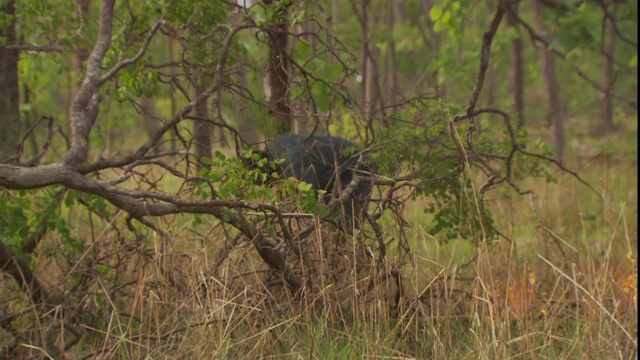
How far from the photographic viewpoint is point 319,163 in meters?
4.68

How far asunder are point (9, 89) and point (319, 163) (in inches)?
101

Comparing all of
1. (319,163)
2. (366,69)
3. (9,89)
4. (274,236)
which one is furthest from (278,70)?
(366,69)

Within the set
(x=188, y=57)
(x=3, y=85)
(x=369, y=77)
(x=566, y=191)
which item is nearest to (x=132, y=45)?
(x=188, y=57)

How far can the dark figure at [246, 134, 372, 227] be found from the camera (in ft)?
14.3

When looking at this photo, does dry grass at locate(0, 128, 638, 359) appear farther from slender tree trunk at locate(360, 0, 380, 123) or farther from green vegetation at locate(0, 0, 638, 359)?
slender tree trunk at locate(360, 0, 380, 123)

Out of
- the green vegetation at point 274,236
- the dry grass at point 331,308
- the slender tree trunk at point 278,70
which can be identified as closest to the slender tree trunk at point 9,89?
the green vegetation at point 274,236

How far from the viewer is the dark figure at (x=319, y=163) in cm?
436

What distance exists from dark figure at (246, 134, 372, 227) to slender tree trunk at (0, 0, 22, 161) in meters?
2.00

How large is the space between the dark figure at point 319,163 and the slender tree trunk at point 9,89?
2.00 metres

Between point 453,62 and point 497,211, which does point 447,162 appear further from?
point 453,62

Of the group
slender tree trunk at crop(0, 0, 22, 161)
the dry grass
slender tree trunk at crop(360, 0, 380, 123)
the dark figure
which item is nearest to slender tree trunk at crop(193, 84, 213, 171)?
the dark figure

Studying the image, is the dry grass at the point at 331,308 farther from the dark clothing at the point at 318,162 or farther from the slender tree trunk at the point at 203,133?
the slender tree trunk at the point at 203,133

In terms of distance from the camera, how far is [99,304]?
4.57 m

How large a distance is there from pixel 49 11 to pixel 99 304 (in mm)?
2187
